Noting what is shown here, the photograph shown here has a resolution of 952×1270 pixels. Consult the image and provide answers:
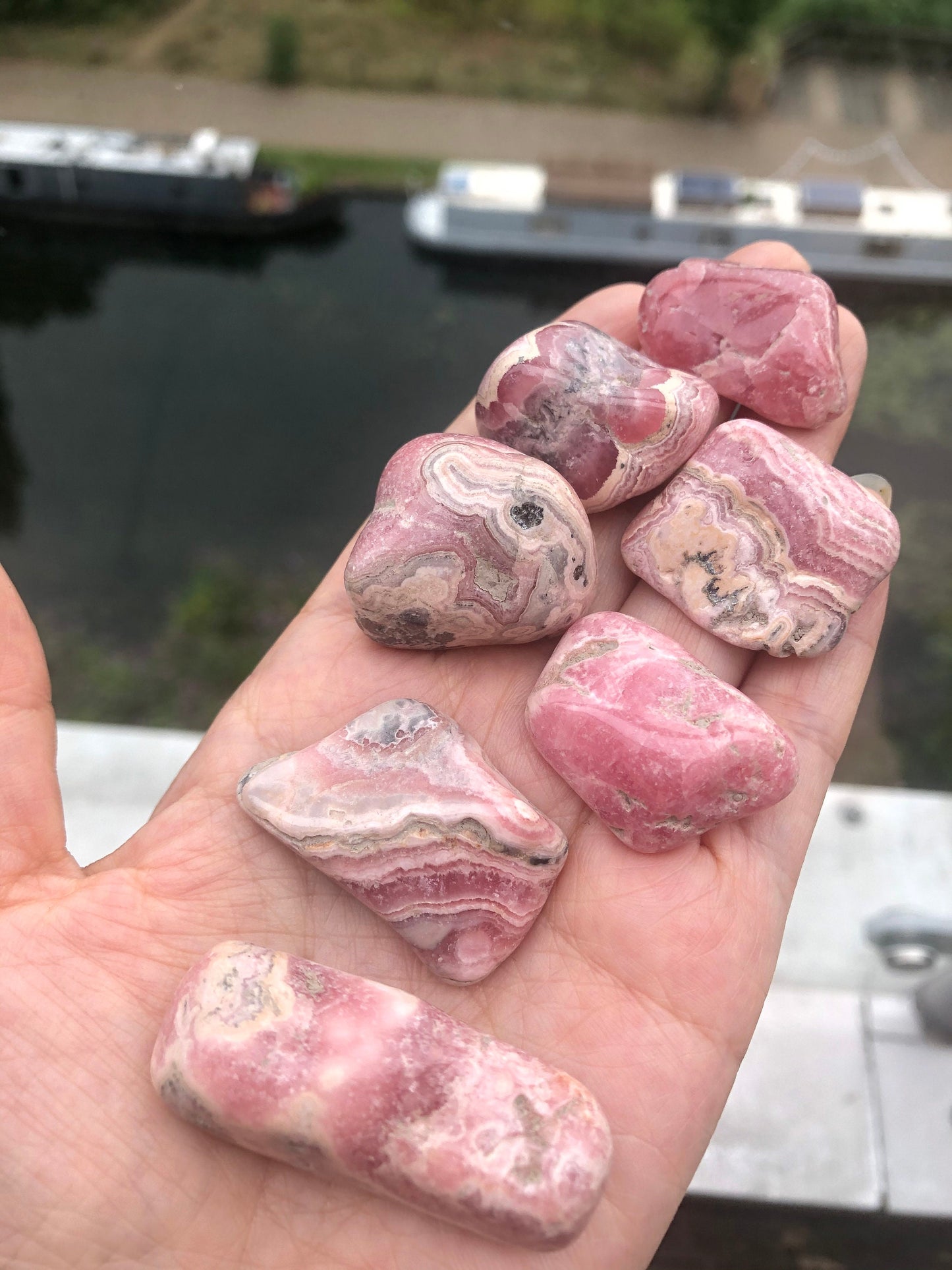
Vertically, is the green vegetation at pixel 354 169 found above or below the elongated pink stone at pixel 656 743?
below

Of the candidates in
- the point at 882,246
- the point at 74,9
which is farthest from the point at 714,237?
the point at 74,9

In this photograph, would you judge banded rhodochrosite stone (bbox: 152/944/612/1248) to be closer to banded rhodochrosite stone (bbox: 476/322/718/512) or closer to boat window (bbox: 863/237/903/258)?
banded rhodochrosite stone (bbox: 476/322/718/512)

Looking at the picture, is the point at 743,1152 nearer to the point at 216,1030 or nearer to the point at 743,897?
the point at 743,897

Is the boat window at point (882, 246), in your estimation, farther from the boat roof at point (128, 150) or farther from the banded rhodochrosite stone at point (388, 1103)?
the banded rhodochrosite stone at point (388, 1103)

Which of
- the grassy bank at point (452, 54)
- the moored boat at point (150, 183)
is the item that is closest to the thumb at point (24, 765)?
the moored boat at point (150, 183)

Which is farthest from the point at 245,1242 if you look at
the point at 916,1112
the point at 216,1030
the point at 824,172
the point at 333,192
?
the point at 824,172

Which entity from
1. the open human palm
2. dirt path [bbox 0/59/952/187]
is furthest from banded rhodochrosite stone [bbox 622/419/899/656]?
dirt path [bbox 0/59/952/187]
